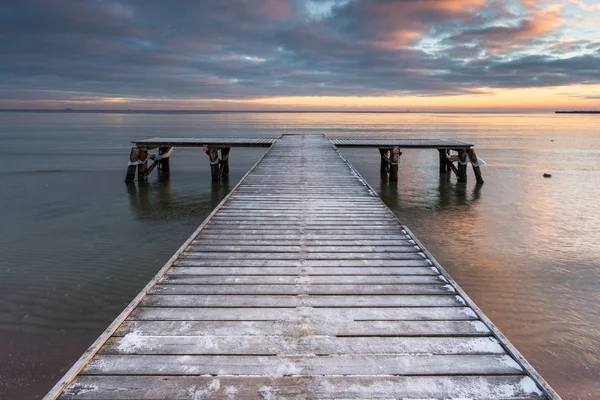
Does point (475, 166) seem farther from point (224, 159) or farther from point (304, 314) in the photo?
point (304, 314)

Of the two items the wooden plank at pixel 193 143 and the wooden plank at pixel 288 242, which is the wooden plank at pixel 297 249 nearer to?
the wooden plank at pixel 288 242

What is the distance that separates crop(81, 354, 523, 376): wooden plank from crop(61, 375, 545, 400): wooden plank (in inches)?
2.2

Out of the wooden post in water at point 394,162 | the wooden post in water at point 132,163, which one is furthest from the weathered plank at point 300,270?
the wooden post in water at point 132,163

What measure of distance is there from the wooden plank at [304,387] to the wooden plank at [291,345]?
31cm

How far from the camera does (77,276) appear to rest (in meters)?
7.93

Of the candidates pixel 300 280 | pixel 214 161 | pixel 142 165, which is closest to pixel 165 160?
pixel 142 165

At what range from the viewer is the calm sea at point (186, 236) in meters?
5.71

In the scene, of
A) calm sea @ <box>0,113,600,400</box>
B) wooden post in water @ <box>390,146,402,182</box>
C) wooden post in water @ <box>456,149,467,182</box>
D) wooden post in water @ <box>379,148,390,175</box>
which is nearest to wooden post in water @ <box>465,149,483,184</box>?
wooden post in water @ <box>456,149,467,182</box>

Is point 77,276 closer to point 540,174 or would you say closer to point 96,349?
point 96,349

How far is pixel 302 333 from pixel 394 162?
1567cm

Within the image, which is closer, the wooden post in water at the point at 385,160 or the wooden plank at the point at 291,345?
the wooden plank at the point at 291,345

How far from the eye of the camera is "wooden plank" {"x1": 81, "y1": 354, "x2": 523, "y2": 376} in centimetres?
307

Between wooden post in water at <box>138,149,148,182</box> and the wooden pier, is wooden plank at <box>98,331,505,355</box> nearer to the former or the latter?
the wooden pier

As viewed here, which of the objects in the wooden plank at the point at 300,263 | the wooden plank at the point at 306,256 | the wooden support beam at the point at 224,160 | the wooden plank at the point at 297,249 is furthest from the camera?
the wooden support beam at the point at 224,160
